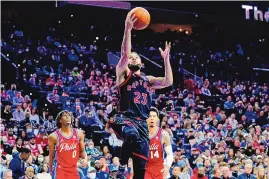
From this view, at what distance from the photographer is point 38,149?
14.7 m

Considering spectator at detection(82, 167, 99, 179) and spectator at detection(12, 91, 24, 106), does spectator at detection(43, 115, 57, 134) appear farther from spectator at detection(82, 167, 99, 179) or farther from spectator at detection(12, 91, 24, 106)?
spectator at detection(82, 167, 99, 179)

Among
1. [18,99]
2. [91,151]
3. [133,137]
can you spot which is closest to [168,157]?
[133,137]

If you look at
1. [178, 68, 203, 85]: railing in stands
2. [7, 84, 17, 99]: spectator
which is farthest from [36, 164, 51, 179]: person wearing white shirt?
[178, 68, 203, 85]: railing in stands

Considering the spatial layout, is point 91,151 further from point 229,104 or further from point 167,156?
point 229,104

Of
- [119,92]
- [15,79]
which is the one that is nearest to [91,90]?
[15,79]

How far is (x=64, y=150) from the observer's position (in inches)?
333

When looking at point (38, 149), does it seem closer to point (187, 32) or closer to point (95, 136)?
point (95, 136)

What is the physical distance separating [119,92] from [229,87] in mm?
20419

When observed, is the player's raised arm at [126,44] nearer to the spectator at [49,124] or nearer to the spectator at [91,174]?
the spectator at [91,174]

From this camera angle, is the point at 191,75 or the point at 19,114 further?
the point at 191,75

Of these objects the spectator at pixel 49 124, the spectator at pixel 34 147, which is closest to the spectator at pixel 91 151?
the spectator at pixel 34 147

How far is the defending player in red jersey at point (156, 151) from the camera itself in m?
8.81

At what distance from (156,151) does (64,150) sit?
147 cm

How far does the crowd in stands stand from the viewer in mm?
13573
